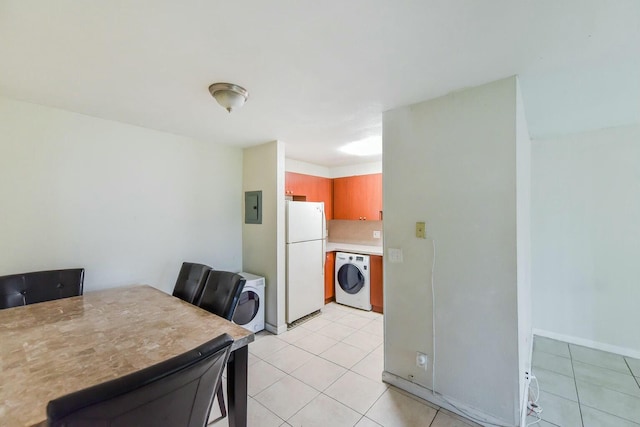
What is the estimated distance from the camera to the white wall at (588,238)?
261 cm

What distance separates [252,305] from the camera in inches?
118

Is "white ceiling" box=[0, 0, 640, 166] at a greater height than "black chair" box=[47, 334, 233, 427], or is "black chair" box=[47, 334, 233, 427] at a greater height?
"white ceiling" box=[0, 0, 640, 166]

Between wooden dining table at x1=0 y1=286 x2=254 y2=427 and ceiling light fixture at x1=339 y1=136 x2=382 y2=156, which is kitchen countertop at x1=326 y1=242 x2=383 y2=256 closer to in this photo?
ceiling light fixture at x1=339 y1=136 x2=382 y2=156

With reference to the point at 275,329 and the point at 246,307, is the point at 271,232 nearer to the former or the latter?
the point at 246,307

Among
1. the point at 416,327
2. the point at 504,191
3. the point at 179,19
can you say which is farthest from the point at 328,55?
the point at 416,327

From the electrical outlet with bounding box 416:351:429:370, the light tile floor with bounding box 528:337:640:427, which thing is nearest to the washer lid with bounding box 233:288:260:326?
the electrical outlet with bounding box 416:351:429:370

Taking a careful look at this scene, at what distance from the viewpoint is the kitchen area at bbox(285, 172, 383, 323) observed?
381 cm

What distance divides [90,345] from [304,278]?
7.83 feet

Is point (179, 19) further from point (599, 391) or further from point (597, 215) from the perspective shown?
point (597, 215)

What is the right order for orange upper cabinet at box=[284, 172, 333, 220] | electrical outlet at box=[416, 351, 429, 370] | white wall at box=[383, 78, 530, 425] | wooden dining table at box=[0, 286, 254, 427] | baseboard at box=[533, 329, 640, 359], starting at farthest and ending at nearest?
orange upper cabinet at box=[284, 172, 333, 220], baseboard at box=[533, 329, 640, 359], electrical outlet at box=[416, 351, 429, 370], white wall at box=[383, 78, 530, 425], wooden dining table at box=[0, 286, 254, 427]

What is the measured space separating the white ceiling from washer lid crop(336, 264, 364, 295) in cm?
237

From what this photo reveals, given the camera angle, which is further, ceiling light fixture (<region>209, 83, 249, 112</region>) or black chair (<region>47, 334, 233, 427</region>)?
ceiling light fixture (<region>209, 83, 249, 112</region>)

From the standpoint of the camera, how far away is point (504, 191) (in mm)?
1696

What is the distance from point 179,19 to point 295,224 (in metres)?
2.39
